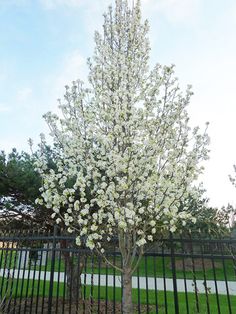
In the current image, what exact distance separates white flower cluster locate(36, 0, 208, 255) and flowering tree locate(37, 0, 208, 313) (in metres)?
0.01

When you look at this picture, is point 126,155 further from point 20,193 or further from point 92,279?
point 20,193

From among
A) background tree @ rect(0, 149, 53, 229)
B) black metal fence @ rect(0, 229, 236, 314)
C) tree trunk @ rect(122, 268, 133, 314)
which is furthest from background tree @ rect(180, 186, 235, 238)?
background tree @ rect(0, 149, 53, 229)

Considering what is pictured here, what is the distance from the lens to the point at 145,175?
3.60 metres

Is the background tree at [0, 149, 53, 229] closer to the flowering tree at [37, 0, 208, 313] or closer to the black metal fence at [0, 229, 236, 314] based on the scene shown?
the black metal fence at [0, 229, 236, 314]

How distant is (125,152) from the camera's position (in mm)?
3830

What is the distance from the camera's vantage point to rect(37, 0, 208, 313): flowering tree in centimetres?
358

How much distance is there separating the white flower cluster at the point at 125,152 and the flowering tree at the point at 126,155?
12 mm

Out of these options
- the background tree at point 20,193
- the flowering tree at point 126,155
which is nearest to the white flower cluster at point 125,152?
the flowering tree at point 126,155

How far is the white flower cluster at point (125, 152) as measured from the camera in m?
3.58

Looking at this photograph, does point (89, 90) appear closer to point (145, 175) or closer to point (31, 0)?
point (145, 175)

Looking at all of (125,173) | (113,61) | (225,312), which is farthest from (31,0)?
(225,312)

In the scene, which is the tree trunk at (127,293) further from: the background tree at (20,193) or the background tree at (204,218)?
the background tree at (20,193)

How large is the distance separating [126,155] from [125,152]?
0.82 feet

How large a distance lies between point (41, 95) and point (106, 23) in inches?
74.1
